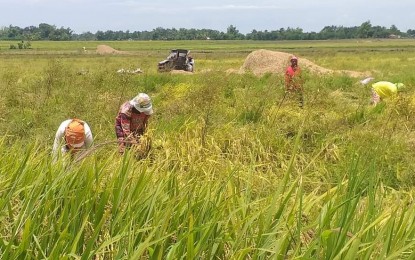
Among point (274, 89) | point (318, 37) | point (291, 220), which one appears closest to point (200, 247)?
point (291, 220)

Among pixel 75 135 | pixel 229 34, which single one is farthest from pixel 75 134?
pixel 229 34

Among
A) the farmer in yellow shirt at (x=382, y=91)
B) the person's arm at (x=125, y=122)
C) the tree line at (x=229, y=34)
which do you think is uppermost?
the person's arm at (x=125, y=122)

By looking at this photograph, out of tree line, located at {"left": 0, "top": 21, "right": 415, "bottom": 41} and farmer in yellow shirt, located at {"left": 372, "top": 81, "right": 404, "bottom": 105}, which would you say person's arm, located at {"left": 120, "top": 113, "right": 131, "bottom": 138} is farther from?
tree line, located at {"left": 0, "top": 21, "right": 415, "bottom": 41}

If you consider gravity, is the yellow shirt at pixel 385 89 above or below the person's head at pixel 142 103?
below

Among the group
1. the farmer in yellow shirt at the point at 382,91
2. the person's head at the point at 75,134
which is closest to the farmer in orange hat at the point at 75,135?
the person's head at the point at 75,134

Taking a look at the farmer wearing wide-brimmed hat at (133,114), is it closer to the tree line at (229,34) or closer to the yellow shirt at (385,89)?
the yellow shirt at (385,89)

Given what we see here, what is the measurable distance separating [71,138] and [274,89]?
573cm

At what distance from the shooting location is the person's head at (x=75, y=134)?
454 centimetres

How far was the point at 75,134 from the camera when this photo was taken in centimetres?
456

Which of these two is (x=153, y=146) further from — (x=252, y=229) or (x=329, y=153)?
(x=252, y=229)

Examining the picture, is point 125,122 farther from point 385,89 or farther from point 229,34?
point 229,34

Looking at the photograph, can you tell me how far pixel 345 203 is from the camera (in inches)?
89.4

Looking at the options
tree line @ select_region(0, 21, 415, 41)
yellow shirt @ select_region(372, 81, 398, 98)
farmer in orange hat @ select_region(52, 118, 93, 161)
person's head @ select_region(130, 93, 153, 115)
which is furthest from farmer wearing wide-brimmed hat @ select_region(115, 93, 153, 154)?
tree line @ select_region(0, 21, 415, 41)

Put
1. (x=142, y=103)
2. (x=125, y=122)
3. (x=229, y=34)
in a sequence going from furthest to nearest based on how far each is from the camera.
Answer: (x=229, y=34), (x=125, y=122), (x=142, y=103)
